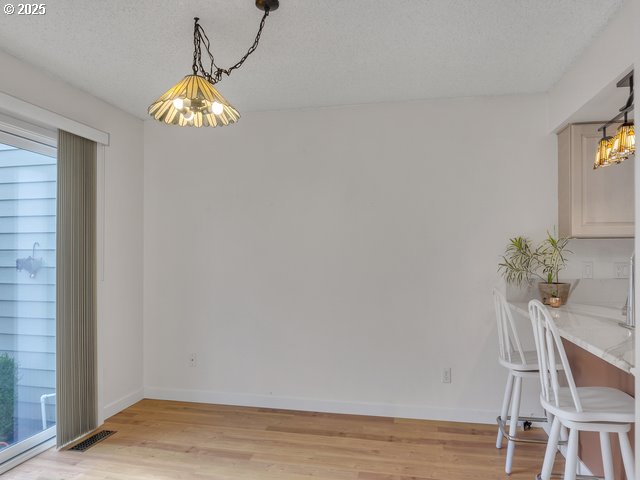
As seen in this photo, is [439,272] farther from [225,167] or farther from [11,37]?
[11,37]

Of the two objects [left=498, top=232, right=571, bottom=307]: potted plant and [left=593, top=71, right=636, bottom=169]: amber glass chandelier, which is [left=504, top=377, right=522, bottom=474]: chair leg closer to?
[left=498, top=232, right=571, bottom=307]: potted plant

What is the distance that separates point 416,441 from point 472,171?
2046 mm

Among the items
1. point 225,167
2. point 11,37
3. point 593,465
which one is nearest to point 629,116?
point 593,465

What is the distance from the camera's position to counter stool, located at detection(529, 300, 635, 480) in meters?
1.73

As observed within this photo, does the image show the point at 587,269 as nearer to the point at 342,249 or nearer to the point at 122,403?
the point at 342,249

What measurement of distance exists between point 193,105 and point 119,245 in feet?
6.61

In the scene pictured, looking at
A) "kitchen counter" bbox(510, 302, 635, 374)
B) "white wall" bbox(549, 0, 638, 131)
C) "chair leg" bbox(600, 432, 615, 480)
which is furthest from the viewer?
"white wall" bbox(549, 0, 638, 131)

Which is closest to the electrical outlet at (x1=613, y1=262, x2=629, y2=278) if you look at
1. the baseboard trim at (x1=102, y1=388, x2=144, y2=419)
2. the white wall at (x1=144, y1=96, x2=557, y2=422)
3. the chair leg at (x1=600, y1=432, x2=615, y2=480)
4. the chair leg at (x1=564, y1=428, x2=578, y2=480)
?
the white wall at (x1=144, y1=96, x2=557, y2=422)

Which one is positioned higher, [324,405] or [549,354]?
[549,354]

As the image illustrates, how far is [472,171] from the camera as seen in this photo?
332 cm

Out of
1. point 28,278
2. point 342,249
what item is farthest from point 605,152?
point 28,278

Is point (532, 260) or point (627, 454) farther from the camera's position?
point (532, 260)

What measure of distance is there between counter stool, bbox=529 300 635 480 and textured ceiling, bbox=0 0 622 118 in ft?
4.97

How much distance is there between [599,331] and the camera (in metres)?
2.00
